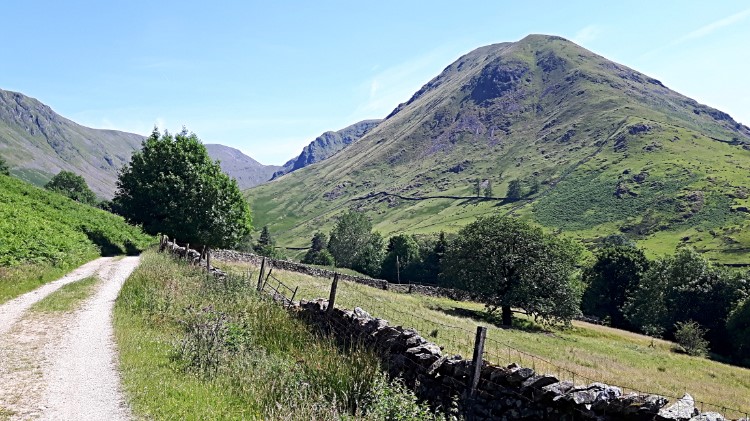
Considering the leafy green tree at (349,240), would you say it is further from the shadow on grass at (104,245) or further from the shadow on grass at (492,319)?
the shadow on grass at (104,245)

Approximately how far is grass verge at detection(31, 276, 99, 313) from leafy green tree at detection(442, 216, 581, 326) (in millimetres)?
36655

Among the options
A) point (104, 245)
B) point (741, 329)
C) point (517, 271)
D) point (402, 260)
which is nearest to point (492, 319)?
point (517, 271)

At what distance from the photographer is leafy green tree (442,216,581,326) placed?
46.6 meters

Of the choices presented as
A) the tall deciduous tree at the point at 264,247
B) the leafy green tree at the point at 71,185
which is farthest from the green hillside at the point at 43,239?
the tall deciduous tree at the point at 264,247

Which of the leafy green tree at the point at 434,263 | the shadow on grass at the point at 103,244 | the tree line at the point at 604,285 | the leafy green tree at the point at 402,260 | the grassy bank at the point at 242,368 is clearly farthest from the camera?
the leafy green tree at the point at 402,260

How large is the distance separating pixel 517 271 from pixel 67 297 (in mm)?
40681

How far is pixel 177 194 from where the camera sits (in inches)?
1667

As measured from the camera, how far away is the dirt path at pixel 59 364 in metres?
8.03

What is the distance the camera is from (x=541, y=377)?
27.8 feet

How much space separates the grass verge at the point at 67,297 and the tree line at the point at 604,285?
120 feet

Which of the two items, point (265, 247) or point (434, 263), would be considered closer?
point (434, 263)

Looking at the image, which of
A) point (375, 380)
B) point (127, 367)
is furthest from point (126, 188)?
point (375, 380)

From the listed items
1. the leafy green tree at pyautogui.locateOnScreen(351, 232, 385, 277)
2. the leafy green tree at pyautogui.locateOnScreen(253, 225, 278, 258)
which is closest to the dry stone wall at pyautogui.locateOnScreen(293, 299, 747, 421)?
the leafy green tree at pyautogui.locateOnScreen(351, 232, 385, 277)

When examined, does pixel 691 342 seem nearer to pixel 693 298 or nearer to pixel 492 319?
pixel 693 298
